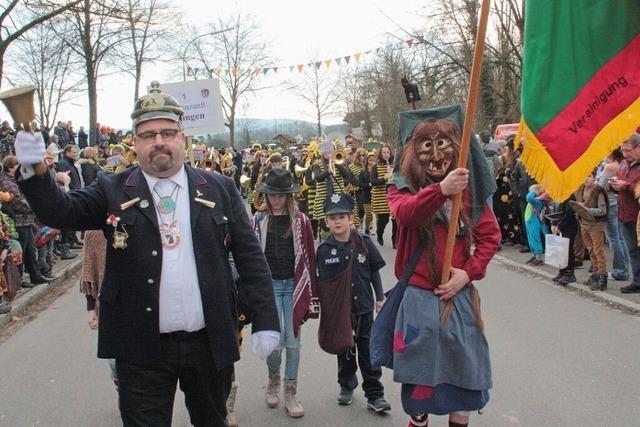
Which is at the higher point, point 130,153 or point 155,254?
point 130,153

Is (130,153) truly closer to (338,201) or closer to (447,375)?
(338,201)

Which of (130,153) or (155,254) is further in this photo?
(130,153)

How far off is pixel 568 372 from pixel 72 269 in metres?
9.25

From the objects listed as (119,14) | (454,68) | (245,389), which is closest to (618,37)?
(245,389)

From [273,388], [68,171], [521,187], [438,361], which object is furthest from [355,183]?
[438,361]

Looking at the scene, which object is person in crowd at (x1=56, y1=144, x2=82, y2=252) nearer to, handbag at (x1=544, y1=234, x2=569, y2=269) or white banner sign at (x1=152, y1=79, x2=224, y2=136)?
white banner sign at (x1=152, y1=79, x2=224, y2=136)

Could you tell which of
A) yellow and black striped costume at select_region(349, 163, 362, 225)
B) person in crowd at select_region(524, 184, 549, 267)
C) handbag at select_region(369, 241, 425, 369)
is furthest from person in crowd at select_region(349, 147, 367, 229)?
handbag at select_region(369, 241, 425, 369)

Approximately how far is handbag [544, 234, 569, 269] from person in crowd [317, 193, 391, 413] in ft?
15.3

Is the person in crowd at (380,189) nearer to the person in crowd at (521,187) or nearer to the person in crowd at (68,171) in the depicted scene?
the person in crowd at (521,187)

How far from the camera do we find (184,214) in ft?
9.53

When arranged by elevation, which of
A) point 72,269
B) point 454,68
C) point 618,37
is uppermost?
point 454,68

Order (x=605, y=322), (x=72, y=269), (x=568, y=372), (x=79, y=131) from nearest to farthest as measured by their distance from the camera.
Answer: (x=568, y=372) → (x=605, y=322) → (x=72, y=269) → (x=79, y=131)

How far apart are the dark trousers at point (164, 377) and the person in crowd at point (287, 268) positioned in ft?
5.94

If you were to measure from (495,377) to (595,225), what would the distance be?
4049mm
